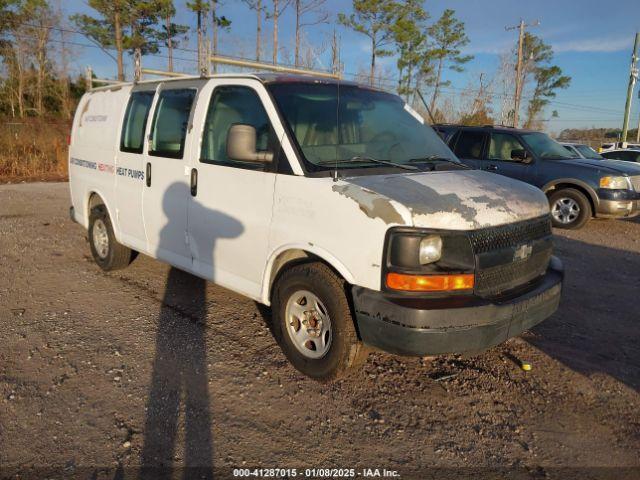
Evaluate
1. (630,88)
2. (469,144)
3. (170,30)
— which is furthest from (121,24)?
(630,88)

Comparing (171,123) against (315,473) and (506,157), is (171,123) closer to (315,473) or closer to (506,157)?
(315,473)

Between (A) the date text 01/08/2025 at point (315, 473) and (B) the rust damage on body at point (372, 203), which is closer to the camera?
(A) the date text 01/08/2025 at point (315, 473)

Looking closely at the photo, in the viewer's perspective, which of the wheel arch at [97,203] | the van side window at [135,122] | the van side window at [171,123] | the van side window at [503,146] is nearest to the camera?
the van side window at [171,123]

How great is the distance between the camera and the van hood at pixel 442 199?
118 inches

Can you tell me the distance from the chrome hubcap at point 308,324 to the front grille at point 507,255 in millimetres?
1054

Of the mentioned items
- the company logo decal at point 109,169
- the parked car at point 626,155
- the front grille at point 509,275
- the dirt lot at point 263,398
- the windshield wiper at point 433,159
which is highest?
the parked car at point 626,155

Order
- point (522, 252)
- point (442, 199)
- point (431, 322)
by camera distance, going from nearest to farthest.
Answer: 1. point (431, 322)
2. point (442, 199)
3. point (522, 252)

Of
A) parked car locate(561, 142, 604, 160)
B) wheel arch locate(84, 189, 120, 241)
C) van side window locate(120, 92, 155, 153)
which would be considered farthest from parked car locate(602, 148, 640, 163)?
wheel arch locate(84, 189, 120, 241)

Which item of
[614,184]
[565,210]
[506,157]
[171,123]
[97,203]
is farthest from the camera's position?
[506,157]

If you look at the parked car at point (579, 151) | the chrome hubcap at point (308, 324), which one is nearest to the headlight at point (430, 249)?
the chrome hubcap at point (308, 324)

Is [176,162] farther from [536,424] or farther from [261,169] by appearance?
[536,424]

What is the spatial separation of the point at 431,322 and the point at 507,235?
0.85 meters

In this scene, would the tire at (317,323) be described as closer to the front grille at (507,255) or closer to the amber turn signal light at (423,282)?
the amber turn signal light at (423,282)

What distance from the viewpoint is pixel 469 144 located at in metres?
10.3
